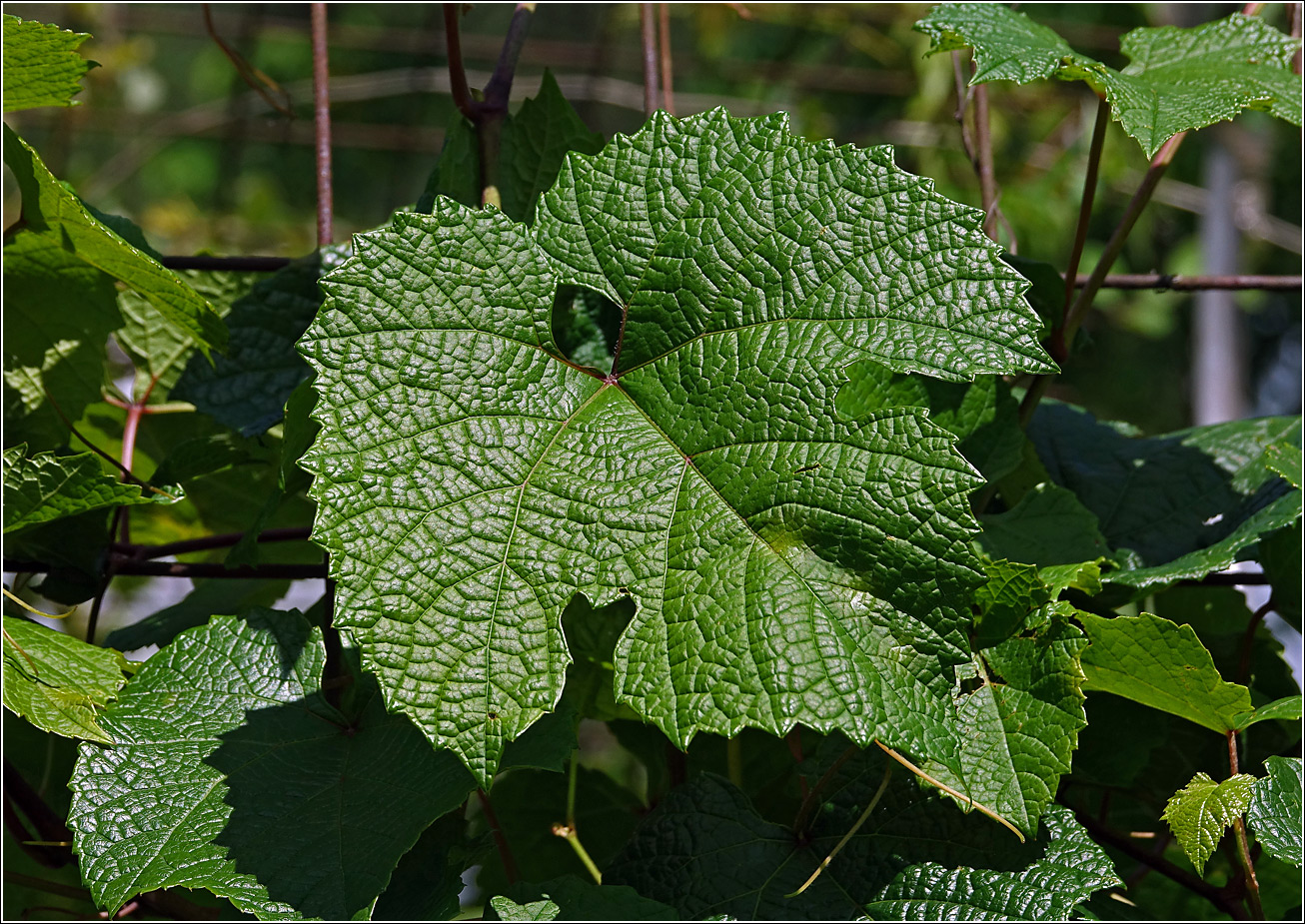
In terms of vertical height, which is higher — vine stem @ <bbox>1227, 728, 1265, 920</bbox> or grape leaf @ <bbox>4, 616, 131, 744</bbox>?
grape leaf @ <bbox>4, 616, 131, 744</bbox>

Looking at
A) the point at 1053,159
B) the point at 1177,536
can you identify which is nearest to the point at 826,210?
the point at 1177,536

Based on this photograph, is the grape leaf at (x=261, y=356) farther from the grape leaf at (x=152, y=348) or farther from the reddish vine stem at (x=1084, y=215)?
the reddish vine stem at (x=1084, y=215)

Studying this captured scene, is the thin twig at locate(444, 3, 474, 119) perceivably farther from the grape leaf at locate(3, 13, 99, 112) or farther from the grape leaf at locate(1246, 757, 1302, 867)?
the grape leaf at locate(1246, 757, 1302, 867)

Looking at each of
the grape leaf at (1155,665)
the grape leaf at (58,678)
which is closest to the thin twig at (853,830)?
the grape leaf at (1155,665)

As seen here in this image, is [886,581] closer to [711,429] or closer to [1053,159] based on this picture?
[711,429]

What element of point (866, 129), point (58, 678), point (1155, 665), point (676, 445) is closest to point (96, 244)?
point (58, 678)

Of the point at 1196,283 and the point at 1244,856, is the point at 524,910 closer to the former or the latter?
the point at 1244,856

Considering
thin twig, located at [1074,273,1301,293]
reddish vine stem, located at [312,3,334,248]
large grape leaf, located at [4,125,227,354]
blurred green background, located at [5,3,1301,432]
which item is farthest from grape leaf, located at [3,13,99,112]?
blurred green background, located at [5,3,1301,432]
